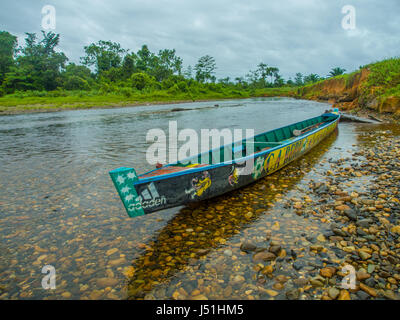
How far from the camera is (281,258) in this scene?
4172 mm

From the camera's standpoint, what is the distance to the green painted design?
14.0ft

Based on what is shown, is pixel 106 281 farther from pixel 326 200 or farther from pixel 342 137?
pixel 342 137

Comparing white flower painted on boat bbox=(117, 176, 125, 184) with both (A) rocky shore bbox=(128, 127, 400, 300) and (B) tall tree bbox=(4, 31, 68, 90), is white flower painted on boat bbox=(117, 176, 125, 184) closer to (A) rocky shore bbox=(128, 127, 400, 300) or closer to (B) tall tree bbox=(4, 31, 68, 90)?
(A) rocky shore bbox=(128, 127, 400, 300)

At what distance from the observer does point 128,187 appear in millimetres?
4383

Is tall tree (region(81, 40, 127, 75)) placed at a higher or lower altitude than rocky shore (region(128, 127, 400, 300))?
higher

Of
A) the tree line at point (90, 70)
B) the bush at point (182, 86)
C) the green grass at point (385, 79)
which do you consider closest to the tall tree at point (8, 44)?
the tree line at point (90, 70)

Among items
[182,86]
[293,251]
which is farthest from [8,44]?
[293,251]

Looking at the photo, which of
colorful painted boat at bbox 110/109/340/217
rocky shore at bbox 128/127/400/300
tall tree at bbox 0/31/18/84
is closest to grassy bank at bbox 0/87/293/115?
tall tree at bbox 0/31/18/84

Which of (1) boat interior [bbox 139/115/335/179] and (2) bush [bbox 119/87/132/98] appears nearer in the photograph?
(1) boat interior [bbox 139/115/335/179]

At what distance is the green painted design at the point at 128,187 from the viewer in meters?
4.25

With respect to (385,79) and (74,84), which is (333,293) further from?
(74,84)

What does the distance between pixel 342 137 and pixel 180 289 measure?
14.0m
